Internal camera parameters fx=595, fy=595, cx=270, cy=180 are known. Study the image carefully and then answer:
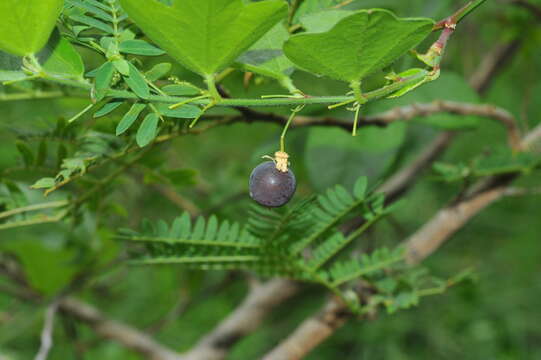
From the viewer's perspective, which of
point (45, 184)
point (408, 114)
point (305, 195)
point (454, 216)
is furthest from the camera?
point (305, 195)

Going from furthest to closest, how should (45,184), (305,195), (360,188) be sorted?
(305,195) → (360,188) → (45,184)

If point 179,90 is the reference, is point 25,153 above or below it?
above

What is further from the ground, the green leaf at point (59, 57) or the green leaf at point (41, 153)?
the green leaf at point (41, 153)

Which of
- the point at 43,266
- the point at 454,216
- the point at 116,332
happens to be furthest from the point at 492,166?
the point at 43,266

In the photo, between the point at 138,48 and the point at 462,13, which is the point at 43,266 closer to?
the point at 138,48

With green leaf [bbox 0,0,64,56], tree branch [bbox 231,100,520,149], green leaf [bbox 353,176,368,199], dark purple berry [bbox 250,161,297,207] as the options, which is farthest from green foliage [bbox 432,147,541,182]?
green leaf [bbox 0,0,64,56]

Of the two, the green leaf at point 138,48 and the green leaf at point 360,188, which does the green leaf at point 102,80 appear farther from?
the green leaf at point 360,188

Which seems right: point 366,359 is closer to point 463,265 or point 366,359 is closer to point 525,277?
point 463,265

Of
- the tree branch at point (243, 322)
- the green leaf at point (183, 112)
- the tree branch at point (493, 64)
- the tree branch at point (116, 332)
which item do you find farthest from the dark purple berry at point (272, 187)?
the tree branch at point (493, 64)
